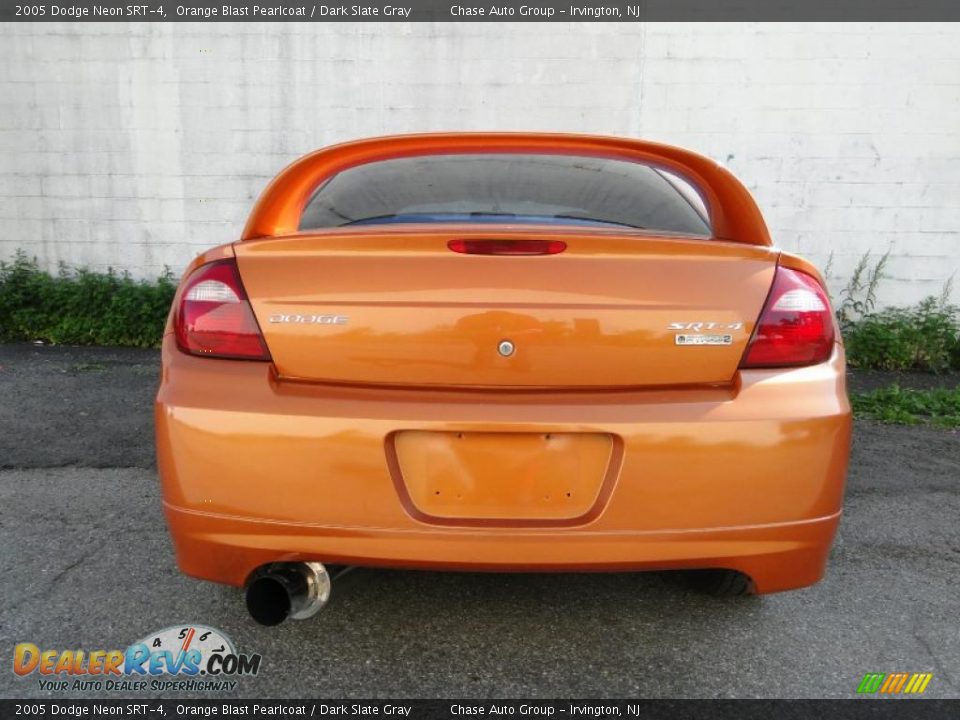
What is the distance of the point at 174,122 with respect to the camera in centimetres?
688

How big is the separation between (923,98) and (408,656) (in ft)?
20.7

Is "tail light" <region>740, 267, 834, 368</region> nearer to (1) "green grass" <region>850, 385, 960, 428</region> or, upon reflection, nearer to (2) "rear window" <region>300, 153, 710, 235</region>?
(2) "rear window" <region>300, 153, 710, 235</region>

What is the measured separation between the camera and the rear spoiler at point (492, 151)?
236 cm

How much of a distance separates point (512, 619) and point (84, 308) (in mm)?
5652

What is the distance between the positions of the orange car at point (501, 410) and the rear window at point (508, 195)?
328 millimetres

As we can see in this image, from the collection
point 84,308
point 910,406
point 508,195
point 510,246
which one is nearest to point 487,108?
point 84,308

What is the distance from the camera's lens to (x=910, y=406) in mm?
5254

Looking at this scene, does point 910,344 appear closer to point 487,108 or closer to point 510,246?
point 487,108

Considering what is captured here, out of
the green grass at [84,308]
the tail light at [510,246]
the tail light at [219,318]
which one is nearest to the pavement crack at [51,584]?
the tail light at [219,318]

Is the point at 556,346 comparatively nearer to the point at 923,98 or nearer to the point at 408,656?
the point at 408,656
